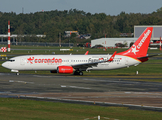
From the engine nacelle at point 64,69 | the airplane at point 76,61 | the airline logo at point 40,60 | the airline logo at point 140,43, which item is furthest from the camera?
the airline logo at point 140,43

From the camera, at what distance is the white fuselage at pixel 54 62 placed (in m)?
52.5

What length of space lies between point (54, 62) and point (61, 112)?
1156 inches

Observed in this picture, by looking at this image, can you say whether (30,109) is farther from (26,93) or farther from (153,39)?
(153,39)

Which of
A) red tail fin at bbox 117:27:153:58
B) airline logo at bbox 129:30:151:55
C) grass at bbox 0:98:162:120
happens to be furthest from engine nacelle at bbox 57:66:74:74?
grass at bbox 0:98:162:120

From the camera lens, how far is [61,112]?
24.0 metres

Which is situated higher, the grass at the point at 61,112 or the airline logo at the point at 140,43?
the airline logo at the point at 140,43

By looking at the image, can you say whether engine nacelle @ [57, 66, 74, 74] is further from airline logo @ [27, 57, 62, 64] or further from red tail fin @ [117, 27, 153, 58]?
red tail fin @ [117, 27, 153, 58]

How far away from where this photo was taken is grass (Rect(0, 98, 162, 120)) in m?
22.1

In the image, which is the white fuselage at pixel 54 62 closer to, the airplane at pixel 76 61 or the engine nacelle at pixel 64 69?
the airplane at pixel 76 61

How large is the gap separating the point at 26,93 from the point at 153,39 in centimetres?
17427

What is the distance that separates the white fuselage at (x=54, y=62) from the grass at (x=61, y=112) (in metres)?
24.7

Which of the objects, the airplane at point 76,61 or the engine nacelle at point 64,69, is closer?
the engine nacelle at point 64,69

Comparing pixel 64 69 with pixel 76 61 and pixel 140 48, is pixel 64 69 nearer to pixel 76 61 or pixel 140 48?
pixel 76 61

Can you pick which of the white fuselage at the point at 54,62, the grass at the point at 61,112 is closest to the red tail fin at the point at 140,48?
the white fuselage at the point at 54,62
